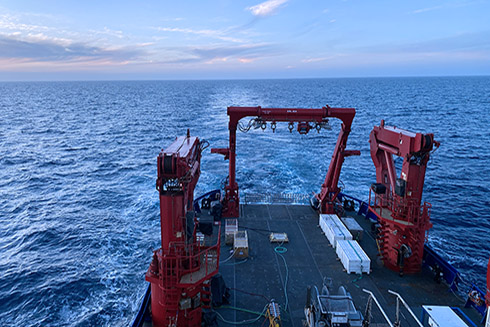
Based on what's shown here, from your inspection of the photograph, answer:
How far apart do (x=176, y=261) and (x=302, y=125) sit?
54.3 ft

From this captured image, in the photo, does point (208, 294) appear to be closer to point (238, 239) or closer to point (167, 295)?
point (167, 295)

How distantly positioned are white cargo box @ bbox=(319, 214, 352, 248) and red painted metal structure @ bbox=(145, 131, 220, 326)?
11199 millimetres

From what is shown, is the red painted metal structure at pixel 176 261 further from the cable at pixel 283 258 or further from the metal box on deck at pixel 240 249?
the metal box on deck at pixel 240 249

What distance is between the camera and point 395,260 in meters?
21.0

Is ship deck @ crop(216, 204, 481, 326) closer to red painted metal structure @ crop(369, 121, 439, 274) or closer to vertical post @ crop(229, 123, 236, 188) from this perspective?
red painted metal structure @ crop(369, 121, 439, 274)

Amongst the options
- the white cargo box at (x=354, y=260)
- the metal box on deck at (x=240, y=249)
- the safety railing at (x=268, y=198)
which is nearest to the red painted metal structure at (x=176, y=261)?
the metal box on deck at (x=240, y=249)

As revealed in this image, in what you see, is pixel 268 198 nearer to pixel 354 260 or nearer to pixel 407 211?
pixel 354 260

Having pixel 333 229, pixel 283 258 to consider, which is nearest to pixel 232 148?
pixel 283 258

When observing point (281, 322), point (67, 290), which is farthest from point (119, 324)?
point (281, 322)

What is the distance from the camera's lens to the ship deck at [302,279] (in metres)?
Answer: 17.4

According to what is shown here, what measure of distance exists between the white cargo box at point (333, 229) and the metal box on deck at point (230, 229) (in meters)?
7.08

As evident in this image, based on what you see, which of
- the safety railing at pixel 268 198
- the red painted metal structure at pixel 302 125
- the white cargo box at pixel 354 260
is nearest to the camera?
the white cargo box at pixel 354 260

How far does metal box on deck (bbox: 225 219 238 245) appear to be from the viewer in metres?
23.8

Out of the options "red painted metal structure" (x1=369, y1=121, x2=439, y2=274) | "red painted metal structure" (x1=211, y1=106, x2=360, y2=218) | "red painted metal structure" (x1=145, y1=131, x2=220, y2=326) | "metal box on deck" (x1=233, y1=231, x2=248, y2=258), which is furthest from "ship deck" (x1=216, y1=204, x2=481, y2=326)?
"red painted metal structure" (x1=211, y1=106, x2=360, y2=218)
